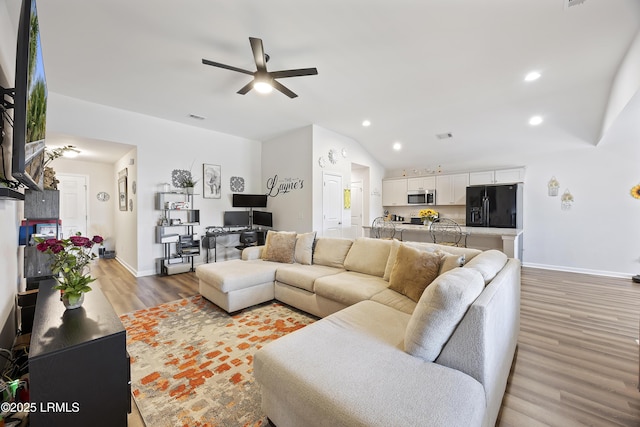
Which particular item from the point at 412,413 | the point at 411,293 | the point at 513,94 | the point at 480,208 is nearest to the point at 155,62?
the point at 411,293

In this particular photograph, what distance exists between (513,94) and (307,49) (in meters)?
3.30

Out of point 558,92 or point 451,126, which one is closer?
point 558,92

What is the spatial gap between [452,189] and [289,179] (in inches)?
161

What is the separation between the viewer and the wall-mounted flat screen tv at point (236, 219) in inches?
223

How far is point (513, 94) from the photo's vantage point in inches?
152

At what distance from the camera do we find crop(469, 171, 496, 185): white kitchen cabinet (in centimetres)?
579

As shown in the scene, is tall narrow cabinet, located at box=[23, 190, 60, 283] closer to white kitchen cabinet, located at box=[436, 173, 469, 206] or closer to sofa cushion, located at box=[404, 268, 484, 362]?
sofa cushion, located at box=[404, 268, 484, 362]

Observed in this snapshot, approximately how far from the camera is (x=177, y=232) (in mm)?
5117

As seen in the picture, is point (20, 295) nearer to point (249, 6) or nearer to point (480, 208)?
point (249, 6)

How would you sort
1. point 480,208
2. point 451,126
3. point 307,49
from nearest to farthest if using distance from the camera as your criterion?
point 307,49 < point 451,126 < point 480,208

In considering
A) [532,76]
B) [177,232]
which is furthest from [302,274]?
[532,76]

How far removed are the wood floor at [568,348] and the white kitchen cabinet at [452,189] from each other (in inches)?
95.4

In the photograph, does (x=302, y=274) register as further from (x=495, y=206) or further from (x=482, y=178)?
(x=482, y=178)

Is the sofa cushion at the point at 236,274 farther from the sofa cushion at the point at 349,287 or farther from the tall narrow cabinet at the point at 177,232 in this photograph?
the tall narrow cabinet at the point at 177,232
